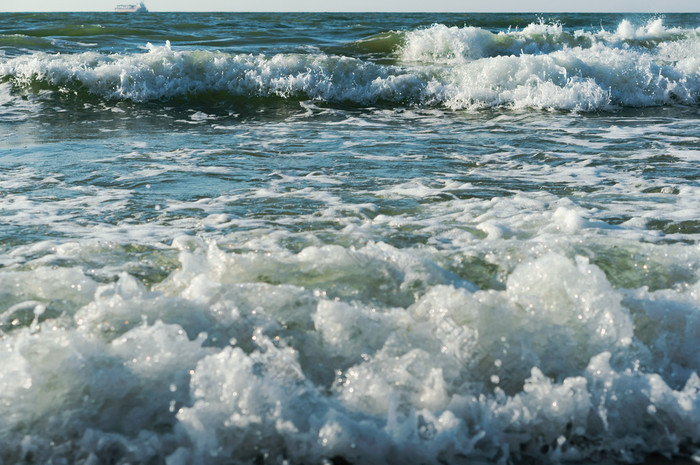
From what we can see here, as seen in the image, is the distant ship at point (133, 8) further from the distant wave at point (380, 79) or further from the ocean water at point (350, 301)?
the ocean water at point (350, 301)

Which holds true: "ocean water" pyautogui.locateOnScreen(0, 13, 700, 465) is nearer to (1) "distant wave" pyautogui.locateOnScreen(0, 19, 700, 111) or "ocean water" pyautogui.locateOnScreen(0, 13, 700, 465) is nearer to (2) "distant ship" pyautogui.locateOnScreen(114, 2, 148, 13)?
(1) "distant wave" pyautogui.locateOnScreen(0, 19, 700, 111)

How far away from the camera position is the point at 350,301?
8.89 feet

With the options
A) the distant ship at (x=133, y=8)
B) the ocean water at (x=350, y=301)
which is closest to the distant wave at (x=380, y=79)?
the ocean water at (x=350, y=301)

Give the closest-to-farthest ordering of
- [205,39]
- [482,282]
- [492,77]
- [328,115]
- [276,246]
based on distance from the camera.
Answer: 1. [482,282]
2. [276,246]
3. [328,115]
4. [492,77]
5. [205,39]

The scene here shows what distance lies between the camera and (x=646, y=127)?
7.75 m

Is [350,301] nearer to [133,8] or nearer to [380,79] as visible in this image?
[380,79]

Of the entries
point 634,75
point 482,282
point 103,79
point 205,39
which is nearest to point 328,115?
point 103,79

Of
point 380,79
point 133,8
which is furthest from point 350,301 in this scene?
point 133,8

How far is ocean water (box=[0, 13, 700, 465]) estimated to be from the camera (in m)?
2.04

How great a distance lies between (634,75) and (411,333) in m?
9.59

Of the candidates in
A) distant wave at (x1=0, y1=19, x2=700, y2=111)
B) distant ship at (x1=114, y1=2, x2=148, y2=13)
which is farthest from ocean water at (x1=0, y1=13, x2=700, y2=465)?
distant ship at (x1=114, y1=2, x2=148, y2=13)

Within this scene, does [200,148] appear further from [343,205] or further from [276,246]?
[276,246]

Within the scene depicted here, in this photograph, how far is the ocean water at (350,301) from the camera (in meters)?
2.04

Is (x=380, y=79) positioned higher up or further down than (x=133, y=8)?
further down
